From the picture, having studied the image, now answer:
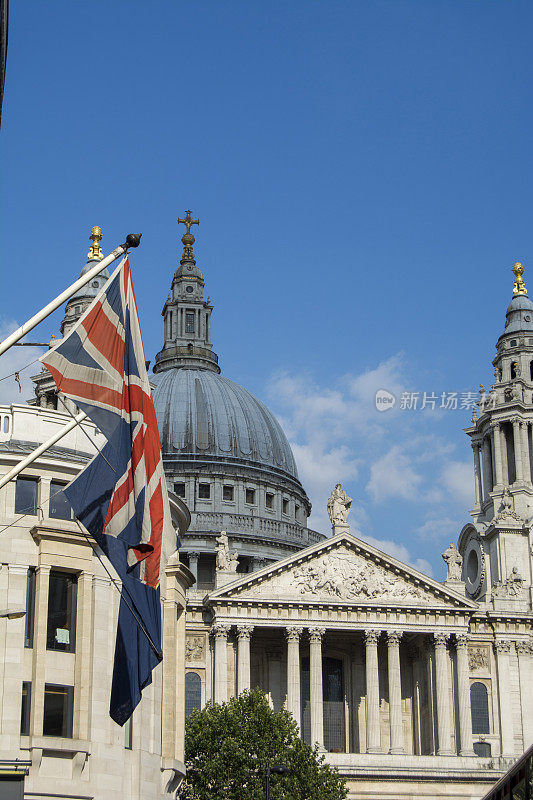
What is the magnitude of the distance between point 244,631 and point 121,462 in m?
64.8

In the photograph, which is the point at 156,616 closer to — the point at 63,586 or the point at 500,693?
the point at 63,586

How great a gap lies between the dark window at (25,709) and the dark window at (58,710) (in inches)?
26.8

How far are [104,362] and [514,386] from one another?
86934 mm

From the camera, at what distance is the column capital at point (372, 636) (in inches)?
3666

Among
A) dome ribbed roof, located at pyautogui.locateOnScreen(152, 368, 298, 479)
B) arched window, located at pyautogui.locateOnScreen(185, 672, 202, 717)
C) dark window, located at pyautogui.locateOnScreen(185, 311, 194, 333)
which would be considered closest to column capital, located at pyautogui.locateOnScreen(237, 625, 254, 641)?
arched window, located at pyautogui.locateOnScreen(185, 672, 202, 717)

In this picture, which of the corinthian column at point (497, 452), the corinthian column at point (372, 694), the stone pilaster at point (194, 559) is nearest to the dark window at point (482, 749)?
the corinthian column at point (372, 694)

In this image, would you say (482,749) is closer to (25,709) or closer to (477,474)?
(477,474)

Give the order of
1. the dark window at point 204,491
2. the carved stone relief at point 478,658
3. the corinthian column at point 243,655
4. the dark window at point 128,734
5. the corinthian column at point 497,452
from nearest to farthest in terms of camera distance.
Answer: the dark window at point 128,734
the corinthian column at point 243,655
the carved stone relief at point 478,658
the corinthian column at point 497,452
the dark window at point 204,491

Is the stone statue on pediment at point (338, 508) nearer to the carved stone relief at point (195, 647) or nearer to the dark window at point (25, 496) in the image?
the carved stone relief at point (195, 647)

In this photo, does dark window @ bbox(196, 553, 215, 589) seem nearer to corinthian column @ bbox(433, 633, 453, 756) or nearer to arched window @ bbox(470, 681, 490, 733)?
corinthian column @ bbox(433, 633, 453, 756)

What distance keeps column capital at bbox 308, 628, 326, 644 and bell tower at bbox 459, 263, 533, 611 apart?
1402cm

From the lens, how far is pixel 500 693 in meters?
95.1

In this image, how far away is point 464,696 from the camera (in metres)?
92.2

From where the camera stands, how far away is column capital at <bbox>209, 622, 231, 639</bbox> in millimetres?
91037
